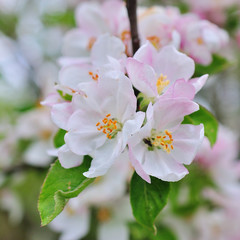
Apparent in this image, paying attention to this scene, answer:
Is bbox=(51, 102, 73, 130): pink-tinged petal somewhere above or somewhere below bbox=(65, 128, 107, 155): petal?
above

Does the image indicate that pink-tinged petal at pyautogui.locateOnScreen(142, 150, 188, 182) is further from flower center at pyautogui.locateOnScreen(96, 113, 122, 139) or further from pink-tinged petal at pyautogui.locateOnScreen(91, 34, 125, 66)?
pink-tinged petal at pyautogui.locateOnScreen(91, 34, 125, 66)

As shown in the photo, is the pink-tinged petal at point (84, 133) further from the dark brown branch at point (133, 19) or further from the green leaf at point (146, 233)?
the green leaf at point (146, 233)

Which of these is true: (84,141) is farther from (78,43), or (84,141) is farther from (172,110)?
(78,43)

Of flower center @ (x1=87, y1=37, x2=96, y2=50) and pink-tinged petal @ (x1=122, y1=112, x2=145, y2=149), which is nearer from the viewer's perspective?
pink-tinged petal @ (x1=122, y1=112, x2=145, y2=149)

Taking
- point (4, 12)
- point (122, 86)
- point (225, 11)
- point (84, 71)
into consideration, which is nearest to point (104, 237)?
point (84, 71)

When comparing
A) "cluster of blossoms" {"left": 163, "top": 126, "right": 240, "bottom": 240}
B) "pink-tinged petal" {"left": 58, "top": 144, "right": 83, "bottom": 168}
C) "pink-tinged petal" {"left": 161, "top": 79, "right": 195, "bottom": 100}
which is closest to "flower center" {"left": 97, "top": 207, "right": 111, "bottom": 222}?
"cluster of blossoms" {"left": 163, "top": 126, "right": 240, "bottom": 240}

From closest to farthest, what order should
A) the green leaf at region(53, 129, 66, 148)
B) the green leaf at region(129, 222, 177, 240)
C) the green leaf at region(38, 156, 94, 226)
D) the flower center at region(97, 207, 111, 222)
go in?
the green leaf at region(38, 156, 94, 226) < the green leaf at region(53, 129, 66, 148) < the green leaf at region(129, 222, 177, 240) < the flower center at region(97, 207, 111, 222)

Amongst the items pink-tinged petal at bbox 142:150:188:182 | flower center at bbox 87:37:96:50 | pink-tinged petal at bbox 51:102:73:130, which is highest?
pink-tinged petal at bbox 51:102:73:130
